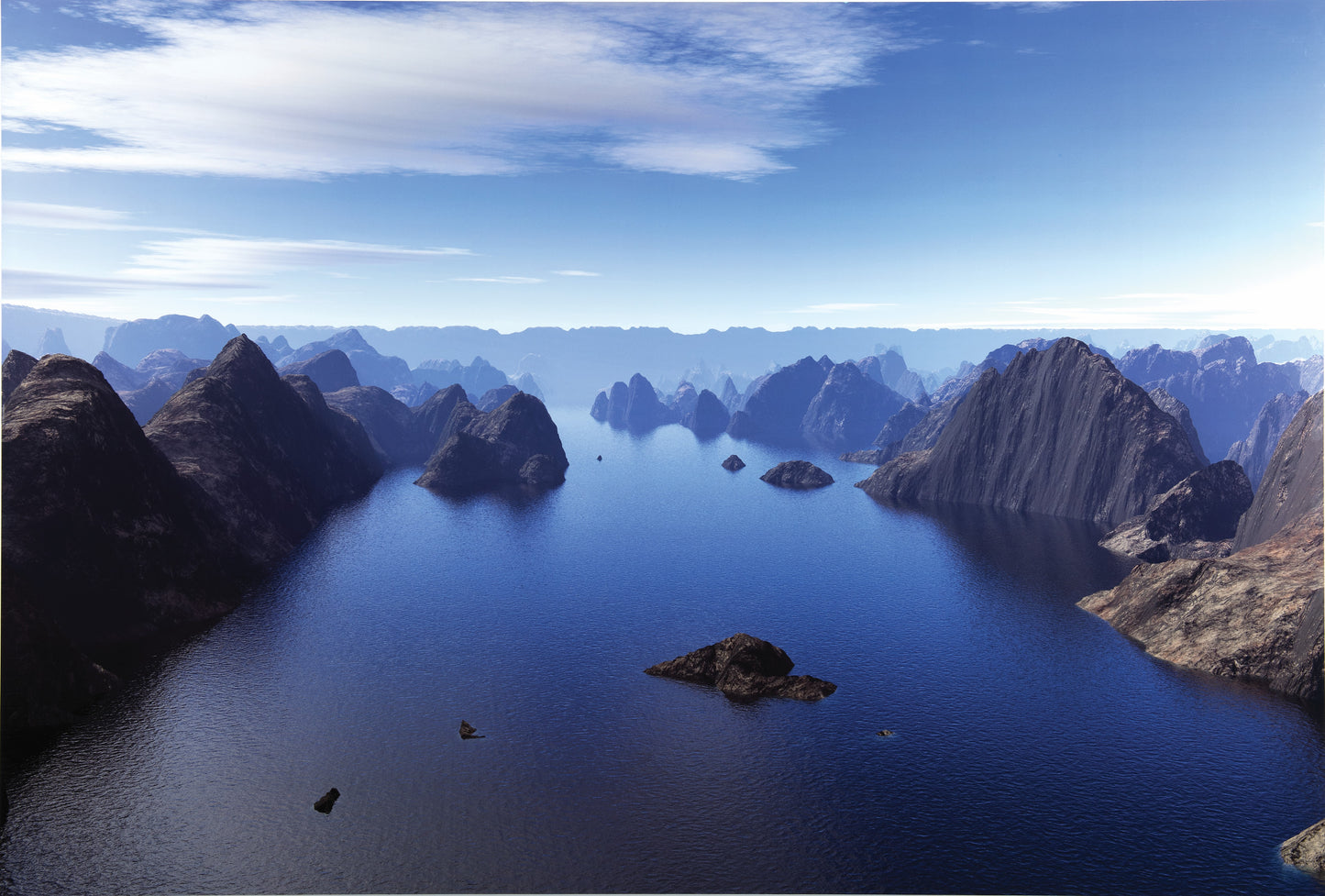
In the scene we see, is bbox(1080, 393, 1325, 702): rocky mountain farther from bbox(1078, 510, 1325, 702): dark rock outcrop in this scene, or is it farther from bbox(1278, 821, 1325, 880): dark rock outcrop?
bbox(1278, 821, 1325, 880): dark rock outcrop

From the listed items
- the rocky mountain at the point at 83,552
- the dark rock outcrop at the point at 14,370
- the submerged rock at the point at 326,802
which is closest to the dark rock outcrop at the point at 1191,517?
the submerged rock at the point at 326,802

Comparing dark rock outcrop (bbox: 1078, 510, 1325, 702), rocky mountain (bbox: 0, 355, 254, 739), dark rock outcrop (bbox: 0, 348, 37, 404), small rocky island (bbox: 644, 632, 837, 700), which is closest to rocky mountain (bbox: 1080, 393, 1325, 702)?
dark rock outcrop (bbox: 1078, 510, 1325, 702)

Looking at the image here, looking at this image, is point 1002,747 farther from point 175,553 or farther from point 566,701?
point 175,553

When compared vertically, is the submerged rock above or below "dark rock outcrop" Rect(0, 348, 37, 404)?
below

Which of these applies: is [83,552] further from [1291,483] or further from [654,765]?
[1291,483]

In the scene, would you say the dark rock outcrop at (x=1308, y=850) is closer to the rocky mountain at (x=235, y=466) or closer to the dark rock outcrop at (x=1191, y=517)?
the dark rock outcrop at (x=1191, y=517)
